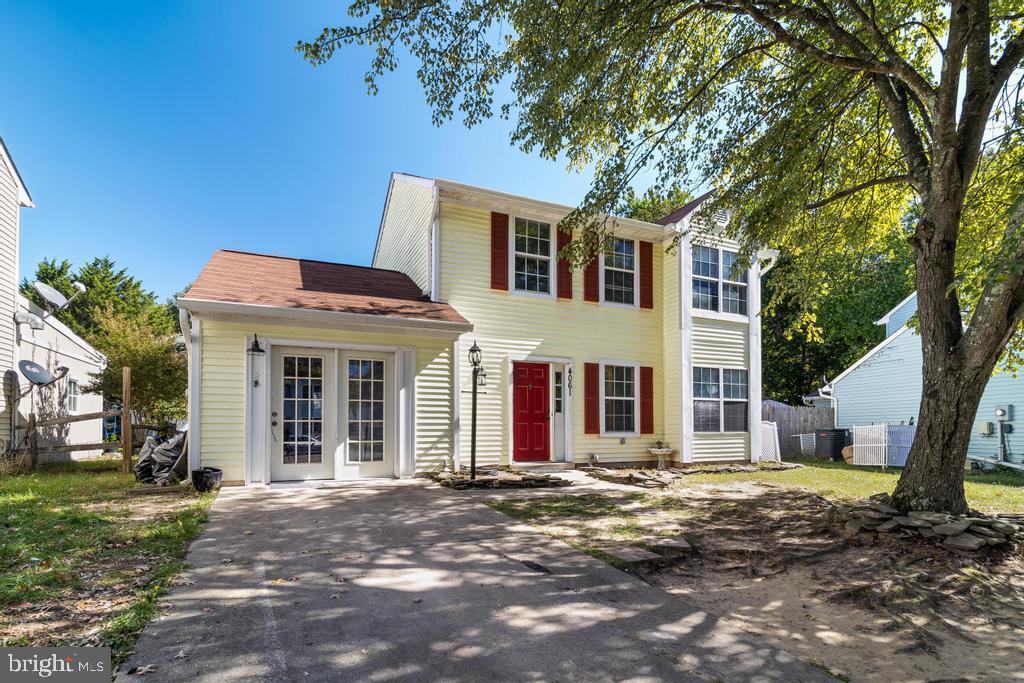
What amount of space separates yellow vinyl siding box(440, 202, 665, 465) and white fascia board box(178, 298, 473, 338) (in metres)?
1.19

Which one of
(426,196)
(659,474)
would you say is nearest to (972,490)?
(659,474)

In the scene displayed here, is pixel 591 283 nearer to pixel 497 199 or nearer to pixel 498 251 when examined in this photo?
pixel 498 251

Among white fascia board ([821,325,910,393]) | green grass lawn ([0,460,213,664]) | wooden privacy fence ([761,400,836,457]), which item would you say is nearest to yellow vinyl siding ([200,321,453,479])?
green grass lawn ([0,460,213,664])

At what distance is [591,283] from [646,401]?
2.90 meters

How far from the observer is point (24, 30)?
1049 centimetres

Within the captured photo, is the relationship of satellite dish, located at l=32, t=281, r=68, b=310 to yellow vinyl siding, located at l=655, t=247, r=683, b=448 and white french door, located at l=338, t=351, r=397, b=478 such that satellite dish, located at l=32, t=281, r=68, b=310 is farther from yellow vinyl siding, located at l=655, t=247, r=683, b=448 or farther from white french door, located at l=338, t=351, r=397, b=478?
yellow vinyl siding, located at l=655, t=247, r=683, b=448

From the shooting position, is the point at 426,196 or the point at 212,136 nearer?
the point at 426,196

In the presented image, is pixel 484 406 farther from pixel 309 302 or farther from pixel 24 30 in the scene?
pixel 24 30

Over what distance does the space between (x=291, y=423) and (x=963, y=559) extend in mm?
8372

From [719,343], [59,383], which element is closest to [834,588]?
[719,343]

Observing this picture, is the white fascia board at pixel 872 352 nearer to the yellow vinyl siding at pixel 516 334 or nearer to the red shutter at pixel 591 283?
the yellow vinyl siding at pixel 516 334

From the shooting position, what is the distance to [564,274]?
1091 cm

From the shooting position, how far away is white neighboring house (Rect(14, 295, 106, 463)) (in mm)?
11758

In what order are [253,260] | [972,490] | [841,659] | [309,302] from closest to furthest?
[841,659] < [309,302] < [972,490] < [253,260]
